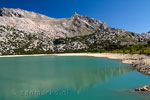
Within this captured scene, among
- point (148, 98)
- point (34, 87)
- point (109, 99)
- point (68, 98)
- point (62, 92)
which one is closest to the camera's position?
point (148, 98)

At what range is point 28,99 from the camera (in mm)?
27734

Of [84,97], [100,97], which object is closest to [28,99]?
[84,97]

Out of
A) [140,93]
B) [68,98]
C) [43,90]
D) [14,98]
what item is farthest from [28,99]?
[140,93]

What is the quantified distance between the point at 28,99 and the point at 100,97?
14264 millimetres

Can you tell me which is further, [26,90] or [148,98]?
[26,90]

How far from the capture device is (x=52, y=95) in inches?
1168

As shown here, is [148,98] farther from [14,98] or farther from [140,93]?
[14,98]

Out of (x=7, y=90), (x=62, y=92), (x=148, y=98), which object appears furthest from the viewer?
(x=7, y=90)

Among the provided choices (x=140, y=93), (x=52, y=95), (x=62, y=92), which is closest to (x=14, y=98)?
(x=52, y=95)

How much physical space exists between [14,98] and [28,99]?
3.15 metres

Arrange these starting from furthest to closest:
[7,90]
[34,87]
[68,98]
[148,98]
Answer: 1. [34,87]
2. [7,90]
3. [68,98]
4. [148,98]

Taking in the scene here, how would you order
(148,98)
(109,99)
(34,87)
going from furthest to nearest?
(34,87) → (109,99) → (148,98)

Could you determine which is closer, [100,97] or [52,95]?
[100,97]

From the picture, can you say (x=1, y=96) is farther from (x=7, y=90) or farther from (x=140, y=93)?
(x=140, y=93)
